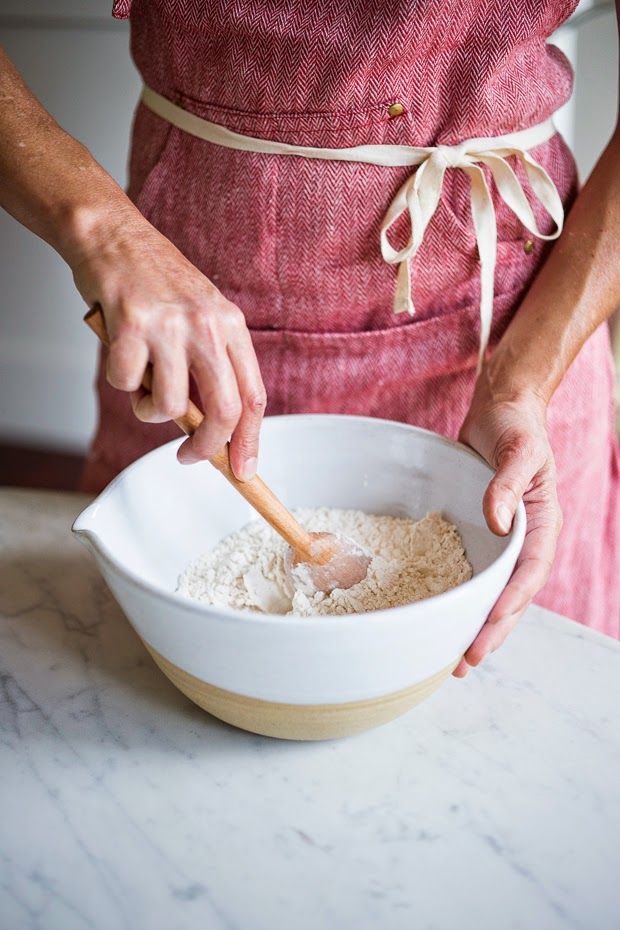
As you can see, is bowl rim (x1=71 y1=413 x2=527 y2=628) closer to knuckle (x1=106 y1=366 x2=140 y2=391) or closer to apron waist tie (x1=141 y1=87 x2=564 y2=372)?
knuckle (x1=106 y1=366 x2=140 y2=391)

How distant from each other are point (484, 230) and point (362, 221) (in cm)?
12

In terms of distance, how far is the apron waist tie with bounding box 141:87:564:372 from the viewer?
84 cm

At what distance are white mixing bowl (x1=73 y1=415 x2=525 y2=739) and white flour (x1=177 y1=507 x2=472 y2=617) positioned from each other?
2 centimetres

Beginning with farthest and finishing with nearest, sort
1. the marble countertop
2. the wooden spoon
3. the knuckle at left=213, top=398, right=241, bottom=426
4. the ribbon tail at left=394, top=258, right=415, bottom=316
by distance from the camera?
the ribbon tail at left=394, top=258, right=415, bottom=316 < the wooden spoon < the knuckle at left=213, top=398, right=241, bottom=426 < the marble countertop

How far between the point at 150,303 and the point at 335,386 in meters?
0.36

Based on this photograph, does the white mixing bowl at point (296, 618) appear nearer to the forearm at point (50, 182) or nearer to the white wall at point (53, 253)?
the forearm at point (50, 182)

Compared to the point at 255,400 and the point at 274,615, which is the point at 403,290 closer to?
the point at 255,400

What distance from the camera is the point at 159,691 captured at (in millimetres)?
745

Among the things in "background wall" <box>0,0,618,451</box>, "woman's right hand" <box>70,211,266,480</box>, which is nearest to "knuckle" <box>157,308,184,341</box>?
Answer: "woman's right hand" <box>70,211,266,480</box>

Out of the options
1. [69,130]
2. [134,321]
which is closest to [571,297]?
[134,321]

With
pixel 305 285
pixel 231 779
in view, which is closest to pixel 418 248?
pixel 305 285

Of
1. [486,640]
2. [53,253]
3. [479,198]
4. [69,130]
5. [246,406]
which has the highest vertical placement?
[479,198]

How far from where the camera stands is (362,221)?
2.85ft

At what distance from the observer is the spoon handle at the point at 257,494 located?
27.6 inches
